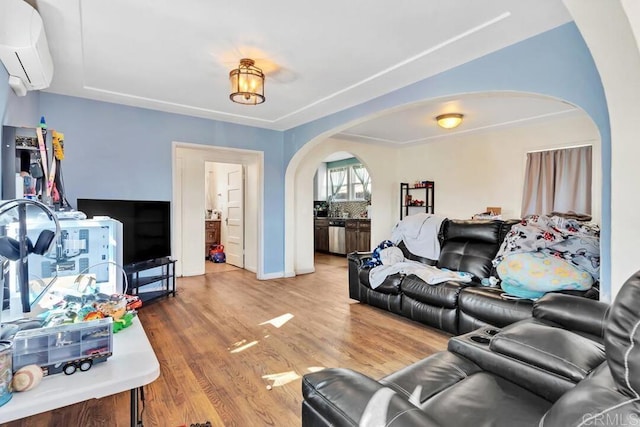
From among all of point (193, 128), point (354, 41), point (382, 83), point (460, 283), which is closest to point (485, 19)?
point (354, 41)

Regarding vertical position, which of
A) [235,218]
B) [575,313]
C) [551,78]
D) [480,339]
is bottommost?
[480,339]

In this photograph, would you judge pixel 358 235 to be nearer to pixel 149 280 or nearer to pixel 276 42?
pixel 149 280

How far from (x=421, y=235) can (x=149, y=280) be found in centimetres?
345

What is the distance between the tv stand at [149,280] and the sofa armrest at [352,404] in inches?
135

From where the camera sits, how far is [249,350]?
273 cm

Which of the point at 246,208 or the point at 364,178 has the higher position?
the point at 364,178

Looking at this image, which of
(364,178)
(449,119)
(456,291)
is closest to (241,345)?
(456,291)

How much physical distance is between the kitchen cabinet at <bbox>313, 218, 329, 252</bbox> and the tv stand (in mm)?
4595

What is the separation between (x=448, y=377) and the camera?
142cm

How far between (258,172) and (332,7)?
3469mm

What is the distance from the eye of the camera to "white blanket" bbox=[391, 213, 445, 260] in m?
3.88

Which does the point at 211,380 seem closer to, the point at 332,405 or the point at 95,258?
the point at 95,258

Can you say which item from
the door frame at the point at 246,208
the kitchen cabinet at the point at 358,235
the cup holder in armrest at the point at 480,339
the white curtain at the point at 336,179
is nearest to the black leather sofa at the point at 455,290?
the cup holder in armrest at the point at 480,339

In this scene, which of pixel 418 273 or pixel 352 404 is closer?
pixel 352 404
